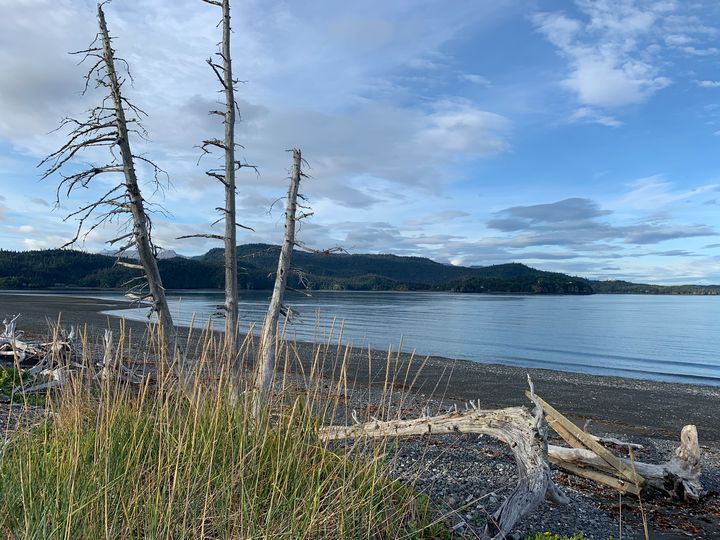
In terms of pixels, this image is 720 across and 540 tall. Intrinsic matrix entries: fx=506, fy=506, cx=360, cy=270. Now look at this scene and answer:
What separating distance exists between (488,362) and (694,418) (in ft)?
45.6

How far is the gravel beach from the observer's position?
6.35 metres

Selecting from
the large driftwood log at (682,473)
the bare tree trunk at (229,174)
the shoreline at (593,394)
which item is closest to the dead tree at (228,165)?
the bare tree trunk at (229,174)

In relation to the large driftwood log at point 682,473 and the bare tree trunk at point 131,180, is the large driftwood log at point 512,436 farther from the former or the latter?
the bare tree trunk at point 131,180

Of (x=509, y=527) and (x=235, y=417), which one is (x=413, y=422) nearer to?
(x=509, y=527)

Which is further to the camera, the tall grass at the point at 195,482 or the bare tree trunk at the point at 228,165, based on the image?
the bare tree trunk at the point at 228,165

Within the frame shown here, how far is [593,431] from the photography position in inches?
518

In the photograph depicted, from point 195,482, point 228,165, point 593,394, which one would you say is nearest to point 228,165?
point 228,165

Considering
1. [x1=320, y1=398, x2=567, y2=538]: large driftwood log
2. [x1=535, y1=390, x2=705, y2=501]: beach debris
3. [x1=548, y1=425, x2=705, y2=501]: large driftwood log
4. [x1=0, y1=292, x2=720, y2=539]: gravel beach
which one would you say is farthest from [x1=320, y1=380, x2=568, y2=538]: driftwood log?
[x1=548, y1=425, x2=705, y2=501]: large driftwood log

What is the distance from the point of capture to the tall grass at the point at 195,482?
381 cm

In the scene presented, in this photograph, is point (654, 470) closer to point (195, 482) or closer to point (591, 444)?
point (591, 444)

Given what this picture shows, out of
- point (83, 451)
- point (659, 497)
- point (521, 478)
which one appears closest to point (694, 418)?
point (659, 497)

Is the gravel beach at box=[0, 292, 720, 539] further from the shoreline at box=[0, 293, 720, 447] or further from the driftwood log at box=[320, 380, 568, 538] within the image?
the driftwood log at box=[320, 380, 568, 538]

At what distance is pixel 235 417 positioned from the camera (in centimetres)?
471

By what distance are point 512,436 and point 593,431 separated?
27.8ft
